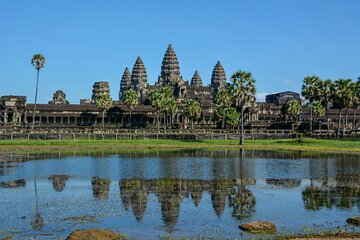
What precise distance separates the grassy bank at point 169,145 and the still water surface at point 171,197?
2414 centimetres

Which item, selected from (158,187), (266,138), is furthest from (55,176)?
(266,138)

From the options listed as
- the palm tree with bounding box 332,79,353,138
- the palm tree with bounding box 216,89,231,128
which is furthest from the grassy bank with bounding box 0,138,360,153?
the palm tree with bounding box 216,89,231,128

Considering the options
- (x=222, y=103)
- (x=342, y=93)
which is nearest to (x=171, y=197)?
(x=342, y=93)

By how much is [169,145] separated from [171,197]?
178ft

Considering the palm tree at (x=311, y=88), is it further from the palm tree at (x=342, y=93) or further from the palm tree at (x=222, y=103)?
the palm tree at (x=222, y=103)

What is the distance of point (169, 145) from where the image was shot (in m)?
87.0

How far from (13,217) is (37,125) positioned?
4502 inches

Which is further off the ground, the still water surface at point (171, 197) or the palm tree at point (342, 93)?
the palm tree at point (342, 93)

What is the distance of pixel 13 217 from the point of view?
26125 millimetres

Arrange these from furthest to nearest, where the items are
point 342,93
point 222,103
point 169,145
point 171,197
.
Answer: point 222,103 < point 342,93 < point 169,145 < point 171,197

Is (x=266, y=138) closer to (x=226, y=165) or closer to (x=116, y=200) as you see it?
(x=226, y=165)

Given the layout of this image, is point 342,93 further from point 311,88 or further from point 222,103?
point 222,103

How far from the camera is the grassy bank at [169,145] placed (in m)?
79.1

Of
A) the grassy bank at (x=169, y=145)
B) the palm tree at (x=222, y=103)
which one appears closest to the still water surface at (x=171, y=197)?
the grassy bank at (x=169, y=145)
